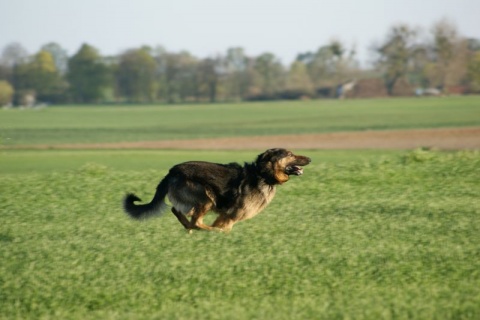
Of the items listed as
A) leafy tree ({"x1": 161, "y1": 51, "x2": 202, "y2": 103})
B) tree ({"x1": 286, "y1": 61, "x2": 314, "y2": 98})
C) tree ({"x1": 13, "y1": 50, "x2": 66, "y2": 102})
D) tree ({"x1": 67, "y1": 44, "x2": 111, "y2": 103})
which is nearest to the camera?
tree ({"x1": 286, "y1": 61, "x2": 314, "y2": 98})

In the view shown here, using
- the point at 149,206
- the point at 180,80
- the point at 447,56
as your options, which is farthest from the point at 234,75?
the point at 149,206

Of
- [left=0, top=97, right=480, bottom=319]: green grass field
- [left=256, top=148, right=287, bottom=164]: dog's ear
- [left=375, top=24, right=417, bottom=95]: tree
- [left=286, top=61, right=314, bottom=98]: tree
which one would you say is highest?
[left=375, top=24, right=417, bottom=95]: tree

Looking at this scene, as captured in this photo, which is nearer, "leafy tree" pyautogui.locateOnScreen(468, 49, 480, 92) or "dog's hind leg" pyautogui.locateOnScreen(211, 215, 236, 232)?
"dog's hind leg" pyautogui.locateOnScreen(211, 215, 236, 232)

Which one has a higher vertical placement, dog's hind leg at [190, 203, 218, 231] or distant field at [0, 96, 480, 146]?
dog's hind leg at [190, 203, 218, 231]

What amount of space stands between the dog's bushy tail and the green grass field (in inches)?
9.8

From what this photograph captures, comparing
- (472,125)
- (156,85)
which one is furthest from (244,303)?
(156,85)

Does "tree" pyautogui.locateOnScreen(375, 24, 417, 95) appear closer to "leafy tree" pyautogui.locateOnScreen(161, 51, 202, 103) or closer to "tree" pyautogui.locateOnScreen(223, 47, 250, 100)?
"tree" pyautogui.locateOnScreen(223, 47, 250, 100)

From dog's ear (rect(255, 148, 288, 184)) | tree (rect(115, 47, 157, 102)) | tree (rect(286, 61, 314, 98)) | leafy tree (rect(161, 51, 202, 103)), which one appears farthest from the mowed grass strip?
tree (rect(115, 47, 157, 102))

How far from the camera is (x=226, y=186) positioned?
9.59 m

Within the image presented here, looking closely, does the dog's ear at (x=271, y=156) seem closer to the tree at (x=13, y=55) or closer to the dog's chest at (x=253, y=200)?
the dog's chest at (x=253, y=200)

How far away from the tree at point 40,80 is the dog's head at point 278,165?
111 metres

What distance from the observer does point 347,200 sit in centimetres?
1235

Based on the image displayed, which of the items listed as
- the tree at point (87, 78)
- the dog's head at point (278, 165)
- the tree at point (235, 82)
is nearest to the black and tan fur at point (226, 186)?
the dog's head at point (278, 165)

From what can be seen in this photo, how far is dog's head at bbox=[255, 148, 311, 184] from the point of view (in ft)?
31.6
